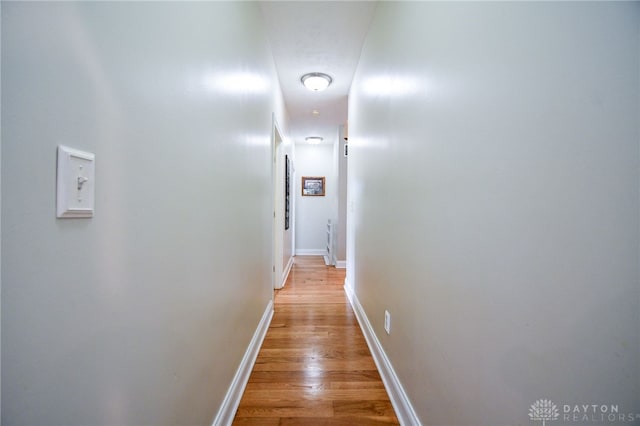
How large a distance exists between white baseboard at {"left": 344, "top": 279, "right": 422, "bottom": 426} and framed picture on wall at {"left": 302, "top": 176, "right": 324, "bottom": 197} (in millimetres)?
3973

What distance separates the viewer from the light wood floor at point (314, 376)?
1.41m

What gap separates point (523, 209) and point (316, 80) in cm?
281

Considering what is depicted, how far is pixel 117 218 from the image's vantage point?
0.59 m

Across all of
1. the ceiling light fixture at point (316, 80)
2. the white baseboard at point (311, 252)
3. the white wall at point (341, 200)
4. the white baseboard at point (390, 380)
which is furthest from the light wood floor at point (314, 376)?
the white baseboard at point (311, 252)

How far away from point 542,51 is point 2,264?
1062mm

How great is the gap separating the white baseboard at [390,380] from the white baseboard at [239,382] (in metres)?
0.87

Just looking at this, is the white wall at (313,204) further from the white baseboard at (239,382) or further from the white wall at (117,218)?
the white wall at (117,218)

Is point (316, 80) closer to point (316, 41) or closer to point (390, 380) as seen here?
point (316, 41)

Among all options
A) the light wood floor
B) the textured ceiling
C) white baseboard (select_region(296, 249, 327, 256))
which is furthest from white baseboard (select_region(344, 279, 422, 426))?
white baseboard (select_region(296, 249, 327, 256))

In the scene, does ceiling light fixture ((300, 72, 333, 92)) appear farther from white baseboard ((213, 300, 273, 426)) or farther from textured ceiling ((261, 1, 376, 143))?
white baseboard ((213, 300, 273, 426))

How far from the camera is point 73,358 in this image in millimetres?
492

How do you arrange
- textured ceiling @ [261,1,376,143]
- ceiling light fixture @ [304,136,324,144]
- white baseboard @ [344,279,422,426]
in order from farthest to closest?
ceiling light fixture @ [304,136,324,144] → textured ceiling @ [261,1,376,143] → white baseboard @ [344,279,422,426]

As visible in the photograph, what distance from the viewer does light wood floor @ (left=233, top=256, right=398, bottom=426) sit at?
4.64 feet

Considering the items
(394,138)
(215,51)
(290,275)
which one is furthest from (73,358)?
(290,275)
